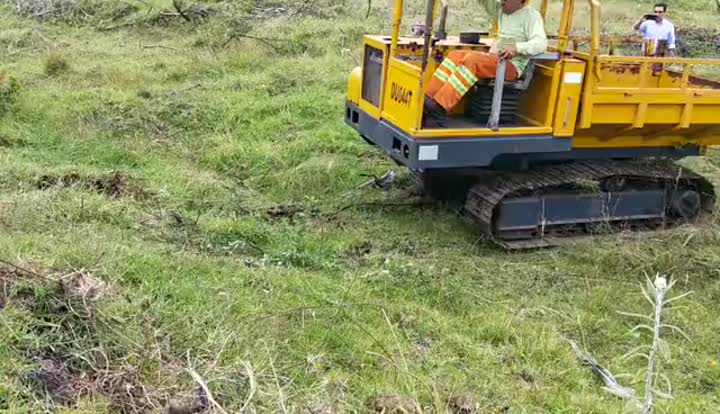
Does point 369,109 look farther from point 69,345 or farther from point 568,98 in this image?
point 69,345

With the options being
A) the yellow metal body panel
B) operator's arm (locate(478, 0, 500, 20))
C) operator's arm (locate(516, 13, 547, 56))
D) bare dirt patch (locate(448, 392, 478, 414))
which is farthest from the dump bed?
bare dirt patch (locate(448, 392, 478, 414))

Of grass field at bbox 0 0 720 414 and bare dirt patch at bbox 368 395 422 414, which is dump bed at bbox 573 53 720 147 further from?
bare dirt patch at bbox 368 395 422 414

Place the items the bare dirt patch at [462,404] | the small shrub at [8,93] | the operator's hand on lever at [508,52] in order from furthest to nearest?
the small shrub at [8,93] → the operator's hand on lever at [508,52] → the bare dirt patch at [462,404]

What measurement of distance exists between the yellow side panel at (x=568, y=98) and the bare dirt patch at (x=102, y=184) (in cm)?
364

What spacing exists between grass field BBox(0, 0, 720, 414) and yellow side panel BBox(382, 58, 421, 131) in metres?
1.03

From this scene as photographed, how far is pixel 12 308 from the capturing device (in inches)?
159

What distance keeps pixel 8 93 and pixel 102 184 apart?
11.3ft

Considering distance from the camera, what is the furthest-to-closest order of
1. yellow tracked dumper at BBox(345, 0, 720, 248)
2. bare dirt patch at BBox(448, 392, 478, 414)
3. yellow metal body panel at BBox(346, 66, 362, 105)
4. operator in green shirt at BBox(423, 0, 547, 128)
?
1. yellow metal body panel at BBox(346, 66, 362, 105)
2. yellow tracked dumper at BBox(345, 0, 720, 248)
3. operator in green shirt at BBox(423, 0, 547, 128)
4. bare dirt patch at BBox(448, 392, 478, 414)

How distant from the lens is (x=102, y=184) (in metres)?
7.41

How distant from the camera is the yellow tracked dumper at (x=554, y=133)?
22.2ft

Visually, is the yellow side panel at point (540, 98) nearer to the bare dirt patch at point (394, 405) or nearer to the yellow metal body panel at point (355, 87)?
the yellow metal body panel at point (355, 87)

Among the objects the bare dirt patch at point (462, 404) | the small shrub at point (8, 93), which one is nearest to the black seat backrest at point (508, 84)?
the bare dirt patch at point (462, 404)

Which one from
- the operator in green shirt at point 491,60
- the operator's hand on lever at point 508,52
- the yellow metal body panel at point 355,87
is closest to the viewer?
the operator's hand on lever at point 508,52

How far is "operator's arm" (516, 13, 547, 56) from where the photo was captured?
6.63 metres
